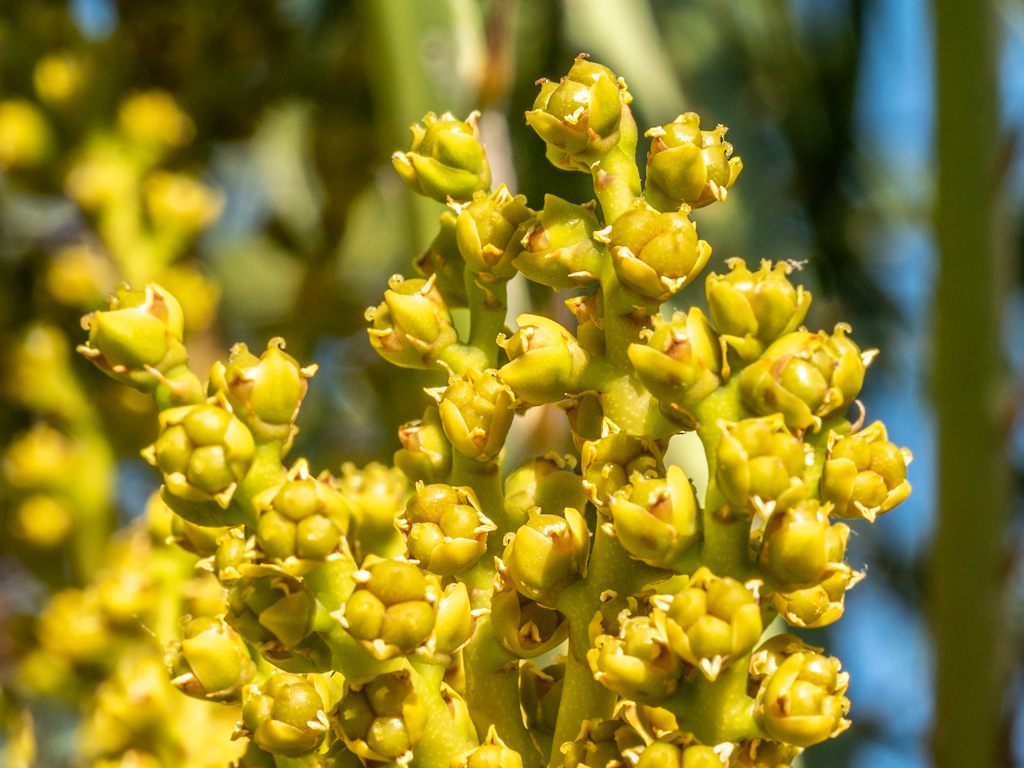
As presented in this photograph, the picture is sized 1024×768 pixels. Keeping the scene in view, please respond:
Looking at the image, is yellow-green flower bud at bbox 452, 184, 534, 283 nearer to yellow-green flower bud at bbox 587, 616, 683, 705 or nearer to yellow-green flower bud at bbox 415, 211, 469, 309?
yellow-green flower bud at bbox 415, 211, 469, 309

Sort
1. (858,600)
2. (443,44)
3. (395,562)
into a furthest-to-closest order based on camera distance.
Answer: (858,600) < (443,44) < (395,562)

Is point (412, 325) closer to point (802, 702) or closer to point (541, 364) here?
point (541, 364)

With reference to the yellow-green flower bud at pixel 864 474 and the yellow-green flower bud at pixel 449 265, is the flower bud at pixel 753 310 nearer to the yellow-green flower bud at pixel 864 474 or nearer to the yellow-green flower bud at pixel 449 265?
the yellow-green flower bud at pixel 864 474

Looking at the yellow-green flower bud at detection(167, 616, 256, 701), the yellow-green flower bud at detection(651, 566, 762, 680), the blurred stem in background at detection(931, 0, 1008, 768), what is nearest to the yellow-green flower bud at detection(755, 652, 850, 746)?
the yellow-green flower bud at detection(651, 566, 762, 680)

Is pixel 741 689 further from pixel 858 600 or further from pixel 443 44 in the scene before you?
pixel 858 600

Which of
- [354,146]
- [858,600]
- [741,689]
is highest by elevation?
[741,689]

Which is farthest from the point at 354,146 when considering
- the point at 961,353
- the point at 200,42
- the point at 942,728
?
the point at 942,728
